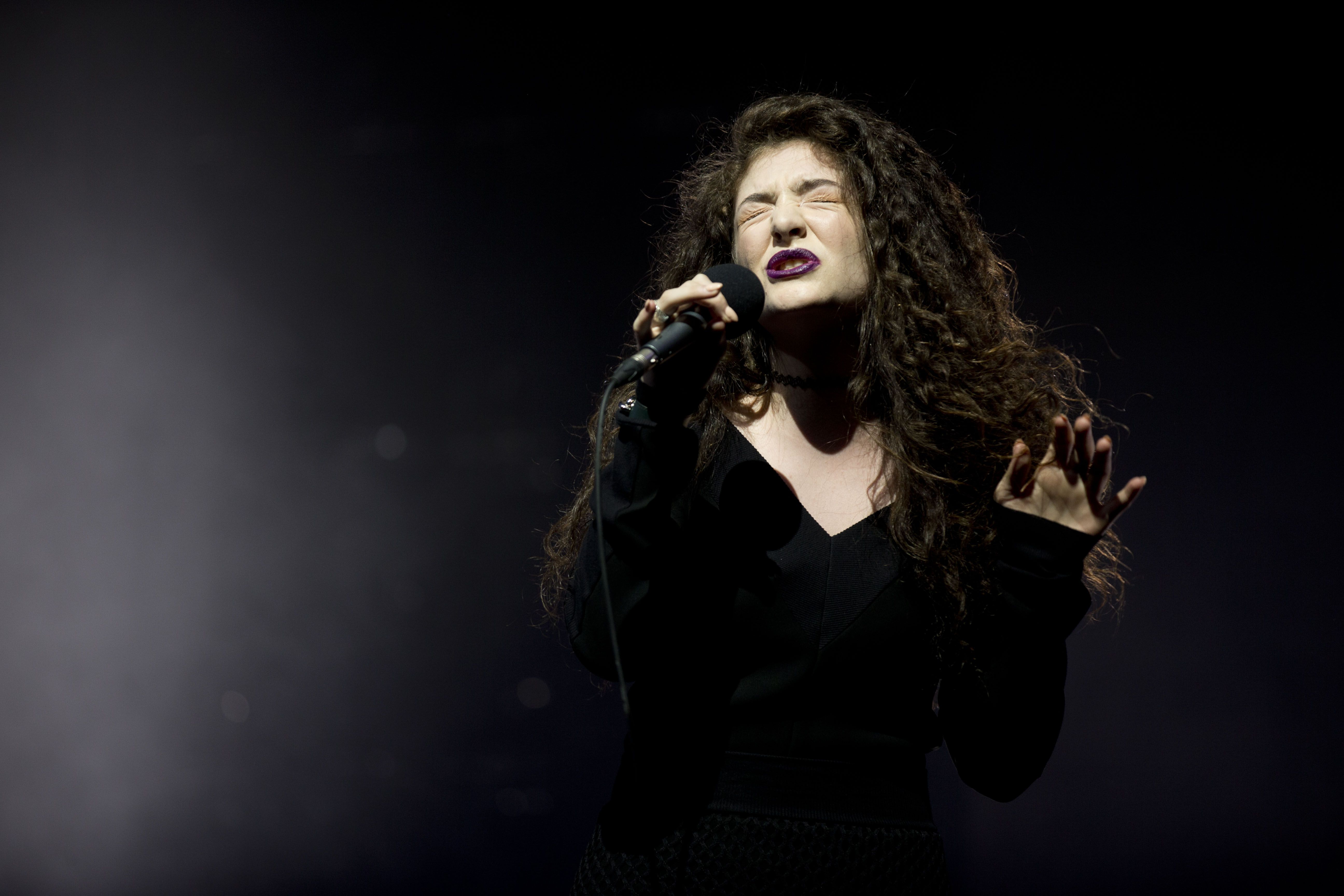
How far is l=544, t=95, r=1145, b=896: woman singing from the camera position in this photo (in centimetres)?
95

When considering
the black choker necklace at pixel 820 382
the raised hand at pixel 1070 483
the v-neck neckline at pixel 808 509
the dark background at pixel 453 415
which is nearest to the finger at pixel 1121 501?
the raised hand at pixel 1070 483

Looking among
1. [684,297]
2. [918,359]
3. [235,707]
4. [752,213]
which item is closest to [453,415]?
[235,707]

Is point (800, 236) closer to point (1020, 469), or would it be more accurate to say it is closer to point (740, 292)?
point (740, 292)

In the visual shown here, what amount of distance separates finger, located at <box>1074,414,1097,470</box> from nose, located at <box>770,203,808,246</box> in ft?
1.23

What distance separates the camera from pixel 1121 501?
0.95 m

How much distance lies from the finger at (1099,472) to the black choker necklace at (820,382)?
32 cm

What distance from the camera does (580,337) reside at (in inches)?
84.4

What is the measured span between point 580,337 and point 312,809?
1242 millimetres

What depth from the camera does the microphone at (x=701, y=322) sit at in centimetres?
80

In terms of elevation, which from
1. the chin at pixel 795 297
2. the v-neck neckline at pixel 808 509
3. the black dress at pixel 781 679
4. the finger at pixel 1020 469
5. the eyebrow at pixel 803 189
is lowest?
the black dress at pixel 781 679

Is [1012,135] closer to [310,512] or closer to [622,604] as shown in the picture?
[622,604]

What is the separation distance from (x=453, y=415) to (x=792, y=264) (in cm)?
125

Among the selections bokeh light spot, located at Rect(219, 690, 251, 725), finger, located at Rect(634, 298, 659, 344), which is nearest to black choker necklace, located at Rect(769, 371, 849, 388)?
finger, located at Rect(634, 298, 659, 344)

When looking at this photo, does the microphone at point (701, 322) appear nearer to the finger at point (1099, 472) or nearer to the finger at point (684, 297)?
the finger at point (684, 297)
